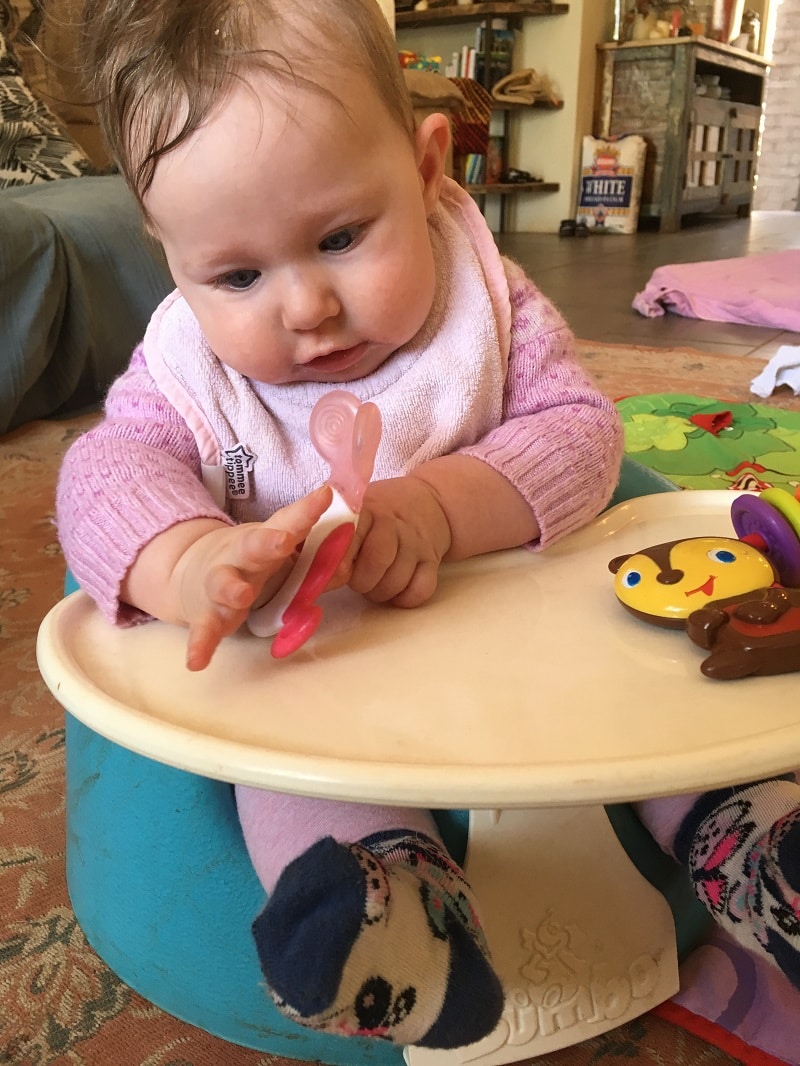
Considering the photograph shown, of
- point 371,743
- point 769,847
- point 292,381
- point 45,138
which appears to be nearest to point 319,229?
point 292,381

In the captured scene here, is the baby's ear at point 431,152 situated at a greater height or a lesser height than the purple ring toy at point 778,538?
greater

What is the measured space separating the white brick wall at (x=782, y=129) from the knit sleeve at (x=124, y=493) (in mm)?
5601

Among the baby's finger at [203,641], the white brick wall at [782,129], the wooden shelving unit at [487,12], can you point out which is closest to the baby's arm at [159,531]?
the baby's finger at [203,641]

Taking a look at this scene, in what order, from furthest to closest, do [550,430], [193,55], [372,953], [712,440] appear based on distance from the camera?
[712,440] < [550,430] < [193,55] < [372,953]

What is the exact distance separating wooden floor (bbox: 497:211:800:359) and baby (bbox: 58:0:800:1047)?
149cm

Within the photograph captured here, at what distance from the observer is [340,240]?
0.51m

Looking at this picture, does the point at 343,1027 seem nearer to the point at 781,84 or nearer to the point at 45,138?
the point at 45,138

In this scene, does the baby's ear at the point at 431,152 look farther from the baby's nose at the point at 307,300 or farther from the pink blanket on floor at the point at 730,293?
the pink blanket on floor at the point at 730,293

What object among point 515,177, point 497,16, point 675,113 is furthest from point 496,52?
point 675,113

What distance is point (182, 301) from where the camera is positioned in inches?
25.6

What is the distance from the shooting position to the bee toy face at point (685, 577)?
1.44 ft

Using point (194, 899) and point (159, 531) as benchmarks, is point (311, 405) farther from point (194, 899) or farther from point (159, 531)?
point (194, 899)

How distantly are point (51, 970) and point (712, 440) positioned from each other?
1.04m

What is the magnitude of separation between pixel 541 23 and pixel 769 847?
13.1ft
